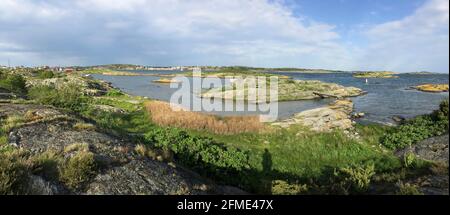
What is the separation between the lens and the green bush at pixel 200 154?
16.7m

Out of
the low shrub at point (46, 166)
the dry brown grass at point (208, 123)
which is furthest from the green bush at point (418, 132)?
the low shrub at point (46, 166)

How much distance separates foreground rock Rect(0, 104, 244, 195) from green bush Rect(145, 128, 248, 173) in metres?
2.33

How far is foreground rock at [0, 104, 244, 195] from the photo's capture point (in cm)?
1018

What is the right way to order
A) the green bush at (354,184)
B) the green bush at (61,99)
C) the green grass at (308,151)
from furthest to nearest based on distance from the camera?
the green bush at (61,99) < the green grass at (308,151) < the green bush at (354,184)

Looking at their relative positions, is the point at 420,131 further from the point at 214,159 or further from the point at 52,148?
the point at 52,148

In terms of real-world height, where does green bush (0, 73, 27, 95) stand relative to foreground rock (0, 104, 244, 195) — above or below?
above

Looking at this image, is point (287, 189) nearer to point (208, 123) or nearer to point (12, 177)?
point (12, 177)

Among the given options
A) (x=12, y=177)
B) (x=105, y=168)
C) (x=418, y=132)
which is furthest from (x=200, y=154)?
(x=418, y=132)

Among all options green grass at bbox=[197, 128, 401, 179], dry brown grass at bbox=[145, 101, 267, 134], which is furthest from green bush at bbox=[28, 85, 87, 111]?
green grass at bbox=[197, 128, 401, 179]

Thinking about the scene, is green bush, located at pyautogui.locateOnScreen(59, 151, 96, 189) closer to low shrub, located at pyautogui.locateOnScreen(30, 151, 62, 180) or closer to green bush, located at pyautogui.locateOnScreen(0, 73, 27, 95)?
low shrub, located at pyautogui.locateOnScreen(30, 151, 62, 180)

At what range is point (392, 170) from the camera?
58.5 ft

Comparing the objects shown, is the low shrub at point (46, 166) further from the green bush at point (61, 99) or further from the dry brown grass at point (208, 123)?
the green bush at point (61, 99)

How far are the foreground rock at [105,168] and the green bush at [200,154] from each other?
7.64 feet
